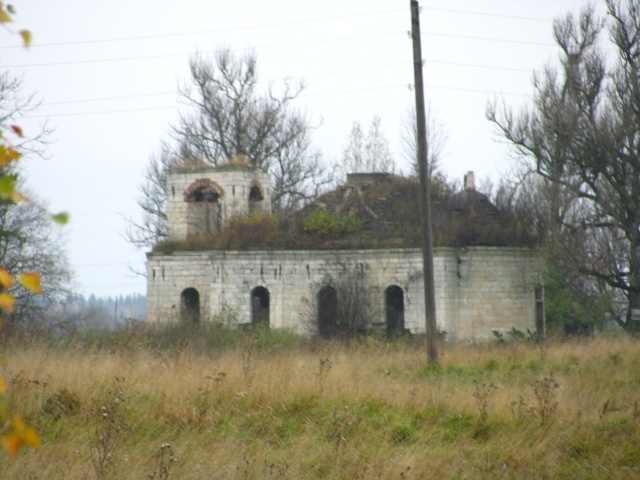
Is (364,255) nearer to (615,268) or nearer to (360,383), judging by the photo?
(615,268)

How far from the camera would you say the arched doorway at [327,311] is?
24766 millimetres

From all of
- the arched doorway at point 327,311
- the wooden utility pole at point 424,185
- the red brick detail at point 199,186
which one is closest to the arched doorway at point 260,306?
the arched doorway at point 327,311

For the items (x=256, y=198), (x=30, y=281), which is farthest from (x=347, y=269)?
(x=30, y=281)

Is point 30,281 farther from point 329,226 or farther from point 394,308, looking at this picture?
point 329,226

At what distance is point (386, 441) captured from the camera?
9148 millimetres

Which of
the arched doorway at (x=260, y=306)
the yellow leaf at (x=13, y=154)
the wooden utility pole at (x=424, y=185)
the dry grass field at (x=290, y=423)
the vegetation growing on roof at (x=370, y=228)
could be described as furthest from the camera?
the arched doorway at (x=260, y=306)

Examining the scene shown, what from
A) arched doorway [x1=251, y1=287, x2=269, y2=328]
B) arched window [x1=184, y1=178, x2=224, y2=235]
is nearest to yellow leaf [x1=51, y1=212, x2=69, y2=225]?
arched doorway [x1=251, y1=287, x2=269, y2=328]

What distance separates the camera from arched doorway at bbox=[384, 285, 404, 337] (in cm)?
2492

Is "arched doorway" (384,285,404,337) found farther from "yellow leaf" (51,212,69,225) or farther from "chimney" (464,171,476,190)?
"yellow leaf" (51,212,69,225)

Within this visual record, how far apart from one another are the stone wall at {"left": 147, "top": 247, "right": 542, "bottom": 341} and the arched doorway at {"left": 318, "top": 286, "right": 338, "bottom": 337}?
0.85 feet

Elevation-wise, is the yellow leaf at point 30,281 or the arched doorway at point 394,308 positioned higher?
the yellow leaf at point 30,281

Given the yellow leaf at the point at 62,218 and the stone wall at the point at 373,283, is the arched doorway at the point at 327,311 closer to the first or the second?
the stone wall at the point at 373,283

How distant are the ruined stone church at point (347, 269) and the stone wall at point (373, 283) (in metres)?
0.03

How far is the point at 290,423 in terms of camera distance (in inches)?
386
